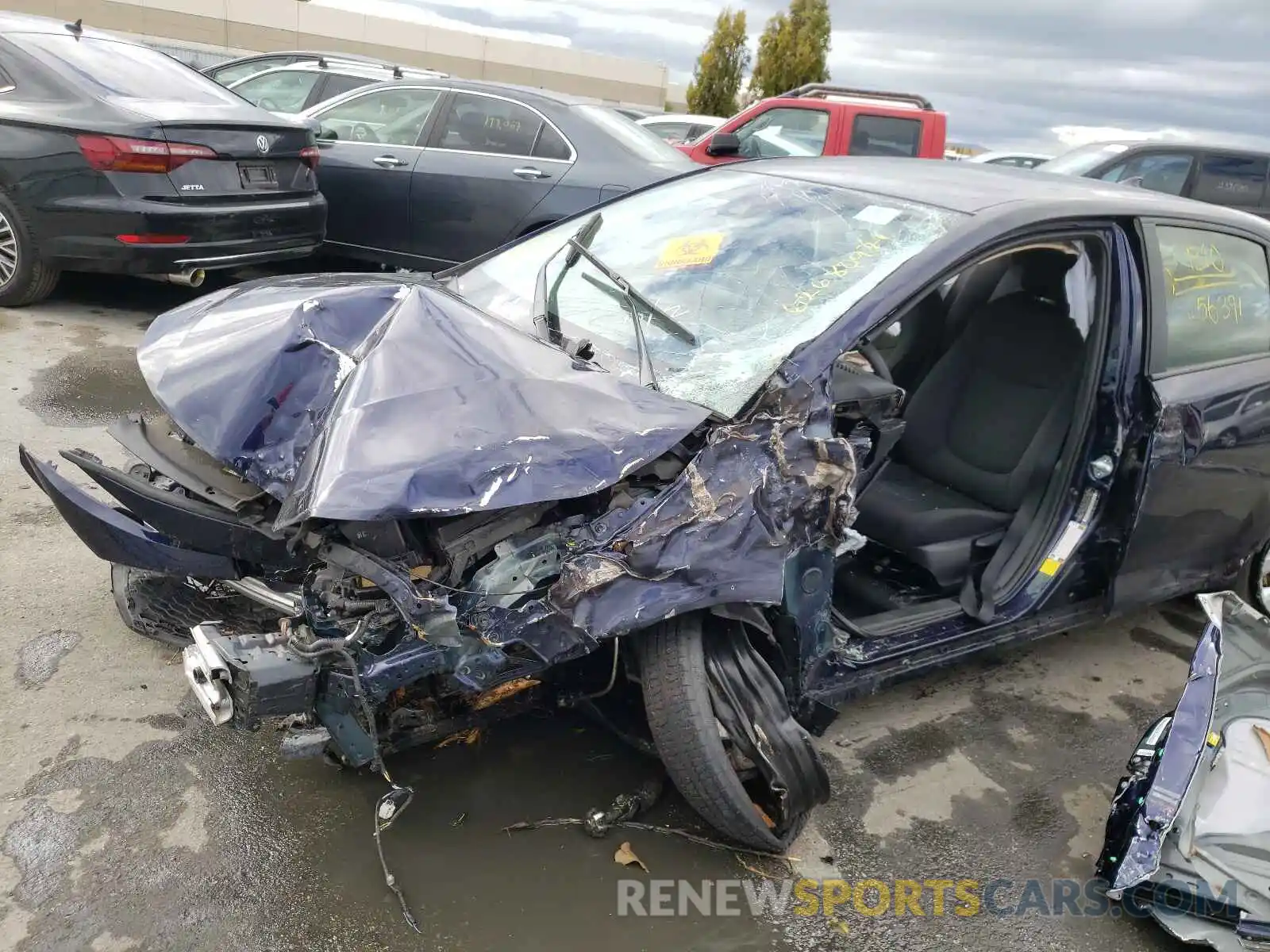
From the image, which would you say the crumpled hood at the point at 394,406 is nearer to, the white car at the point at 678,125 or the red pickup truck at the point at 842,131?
the red pickup truck at the point at 842,131

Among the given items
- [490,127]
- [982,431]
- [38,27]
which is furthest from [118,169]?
[982,431]

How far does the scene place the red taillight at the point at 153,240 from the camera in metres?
5.14

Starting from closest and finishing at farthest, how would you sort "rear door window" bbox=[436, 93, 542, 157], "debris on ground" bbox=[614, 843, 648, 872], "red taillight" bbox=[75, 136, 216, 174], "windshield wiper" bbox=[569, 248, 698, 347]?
"debris on ground" bbox=[614, 843, 648, 872] → "windshield wiper" bbox=[569, 248, 698, 347] → "red taillight" bbox=[75, 136, 216, 174] → "rear door window" bbox=[436, 93, 542, 157]

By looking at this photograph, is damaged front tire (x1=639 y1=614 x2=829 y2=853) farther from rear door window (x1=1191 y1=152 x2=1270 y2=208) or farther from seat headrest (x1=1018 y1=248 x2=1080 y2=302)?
rear door window (x1=1191 y1=152 x2=1270 y2=208)

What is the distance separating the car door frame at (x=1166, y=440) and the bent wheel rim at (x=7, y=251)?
5.52 meters

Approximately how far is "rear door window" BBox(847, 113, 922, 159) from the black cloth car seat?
5.97 m

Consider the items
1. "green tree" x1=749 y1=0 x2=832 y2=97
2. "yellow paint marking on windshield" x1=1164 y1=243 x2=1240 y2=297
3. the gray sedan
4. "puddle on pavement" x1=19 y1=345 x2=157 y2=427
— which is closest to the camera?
"yellow paint marking on windshield" x1=1164 y1=243 x2=1240 y2=297

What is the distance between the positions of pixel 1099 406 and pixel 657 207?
1.60 meters

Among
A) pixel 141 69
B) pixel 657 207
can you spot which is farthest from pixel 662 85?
pixel 657 207

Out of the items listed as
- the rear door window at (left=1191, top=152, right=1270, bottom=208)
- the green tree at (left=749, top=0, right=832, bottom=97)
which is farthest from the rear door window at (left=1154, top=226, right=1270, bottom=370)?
the green tree at (left=749, top=0, right=832, bottom=97)

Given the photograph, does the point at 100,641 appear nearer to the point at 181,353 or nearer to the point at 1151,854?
the point at 181,353

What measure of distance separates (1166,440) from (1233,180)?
323 inches

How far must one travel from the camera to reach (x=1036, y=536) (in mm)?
3172

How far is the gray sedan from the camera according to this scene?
627cm
